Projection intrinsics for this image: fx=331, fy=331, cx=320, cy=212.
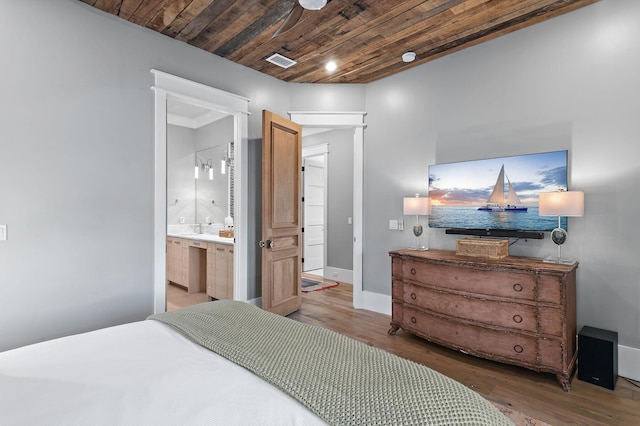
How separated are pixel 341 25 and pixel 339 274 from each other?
4.08 metres

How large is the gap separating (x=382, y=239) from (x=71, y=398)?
11.1 feet

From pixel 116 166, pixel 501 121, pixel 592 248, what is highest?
pixel 501 121

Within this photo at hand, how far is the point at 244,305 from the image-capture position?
201 cm

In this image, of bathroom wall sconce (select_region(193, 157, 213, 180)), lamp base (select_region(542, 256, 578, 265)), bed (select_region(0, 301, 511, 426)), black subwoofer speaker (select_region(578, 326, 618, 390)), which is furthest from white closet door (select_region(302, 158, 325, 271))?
bed (select_region(0, 301, 511, 426))

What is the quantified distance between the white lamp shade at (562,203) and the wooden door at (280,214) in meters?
2.47

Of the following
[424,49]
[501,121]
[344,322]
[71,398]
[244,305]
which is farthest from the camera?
[344,322]

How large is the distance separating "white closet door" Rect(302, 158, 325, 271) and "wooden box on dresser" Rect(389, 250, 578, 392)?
367 cm

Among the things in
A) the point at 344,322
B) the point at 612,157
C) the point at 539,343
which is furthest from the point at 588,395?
the point at 344,322

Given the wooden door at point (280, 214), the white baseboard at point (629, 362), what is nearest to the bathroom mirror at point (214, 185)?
the wooden door at point (280, 214)

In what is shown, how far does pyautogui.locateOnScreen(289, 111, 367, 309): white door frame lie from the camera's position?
164 inches

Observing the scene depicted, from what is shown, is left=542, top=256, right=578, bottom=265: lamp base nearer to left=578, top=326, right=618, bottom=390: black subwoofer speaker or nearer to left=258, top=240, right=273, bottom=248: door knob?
left=578, top=326, right=618, bottom=390: black subwoofer speaker

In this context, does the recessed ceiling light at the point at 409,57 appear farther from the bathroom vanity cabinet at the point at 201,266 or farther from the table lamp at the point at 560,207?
the bathroom vanity cabinet at the point at 201,266

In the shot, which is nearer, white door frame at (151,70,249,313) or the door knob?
white door frame at (151,70,249,313)

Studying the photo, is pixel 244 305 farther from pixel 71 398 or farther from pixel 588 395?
pixel 588 395
